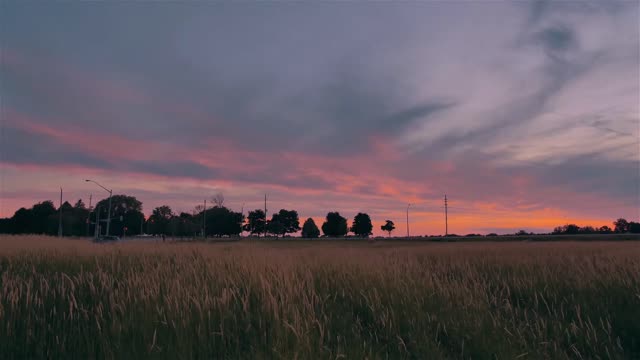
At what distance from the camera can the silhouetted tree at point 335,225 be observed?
130 meters

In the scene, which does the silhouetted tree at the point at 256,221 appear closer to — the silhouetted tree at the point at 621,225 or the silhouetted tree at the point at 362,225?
the silhouetted tree at the point at 362,225

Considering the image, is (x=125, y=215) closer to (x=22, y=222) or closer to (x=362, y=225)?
(x=22, y=222)

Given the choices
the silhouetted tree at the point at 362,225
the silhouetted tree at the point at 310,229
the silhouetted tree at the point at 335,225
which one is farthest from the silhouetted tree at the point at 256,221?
the silhouetted tree at the point at 362,225

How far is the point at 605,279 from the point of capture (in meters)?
7.10

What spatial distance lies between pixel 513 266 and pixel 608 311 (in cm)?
425

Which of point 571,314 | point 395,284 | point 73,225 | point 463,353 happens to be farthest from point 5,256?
point 73,225

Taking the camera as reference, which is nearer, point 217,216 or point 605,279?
point 605,279

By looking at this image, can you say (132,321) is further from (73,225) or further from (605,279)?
(73,225)

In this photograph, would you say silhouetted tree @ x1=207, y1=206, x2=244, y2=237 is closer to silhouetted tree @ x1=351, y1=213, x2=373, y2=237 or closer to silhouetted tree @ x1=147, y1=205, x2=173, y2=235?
silhouetted tree @ x1=147, y1=205, x2=173, y2=235

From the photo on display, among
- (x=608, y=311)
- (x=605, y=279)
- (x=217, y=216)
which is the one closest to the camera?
(x=608, y=311)

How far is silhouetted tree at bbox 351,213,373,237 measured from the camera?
439 feet

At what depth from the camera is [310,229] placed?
5064 inches

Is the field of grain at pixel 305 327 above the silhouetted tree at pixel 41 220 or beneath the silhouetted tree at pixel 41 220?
beneath

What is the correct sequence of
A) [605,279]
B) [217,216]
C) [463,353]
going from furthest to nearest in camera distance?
[217,216], [605,279], [463,353]
